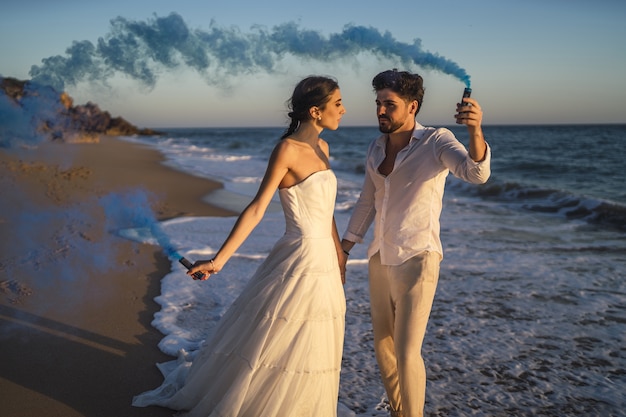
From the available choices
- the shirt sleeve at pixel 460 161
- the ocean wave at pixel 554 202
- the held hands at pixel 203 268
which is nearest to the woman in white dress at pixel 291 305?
the held hands at pixel 203 268

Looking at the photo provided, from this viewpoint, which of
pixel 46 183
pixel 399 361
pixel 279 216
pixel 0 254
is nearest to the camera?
pixel 399 361

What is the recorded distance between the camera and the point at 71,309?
19.2ft

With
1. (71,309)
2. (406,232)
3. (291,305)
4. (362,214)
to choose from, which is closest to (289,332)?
(291,305)

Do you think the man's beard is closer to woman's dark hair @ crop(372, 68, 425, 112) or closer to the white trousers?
woman's dark hair @ crop(372, 68, 425, 112)

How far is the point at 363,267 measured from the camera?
325 inches

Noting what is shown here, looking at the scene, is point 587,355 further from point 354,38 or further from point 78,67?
point 78,67

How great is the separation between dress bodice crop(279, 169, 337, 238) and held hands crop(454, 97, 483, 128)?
3.25ft

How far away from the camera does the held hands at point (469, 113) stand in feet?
10.4

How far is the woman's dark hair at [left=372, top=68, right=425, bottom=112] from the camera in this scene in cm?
364

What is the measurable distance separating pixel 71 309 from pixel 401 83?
423 cm

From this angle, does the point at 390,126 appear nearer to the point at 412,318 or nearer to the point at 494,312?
the point at 412,318

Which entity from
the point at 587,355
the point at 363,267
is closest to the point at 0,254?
the point at 363,267

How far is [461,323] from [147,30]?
4.69 metres

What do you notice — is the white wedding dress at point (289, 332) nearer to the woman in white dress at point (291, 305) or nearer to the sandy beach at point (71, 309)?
the woman in white dress at point (291, 305)
